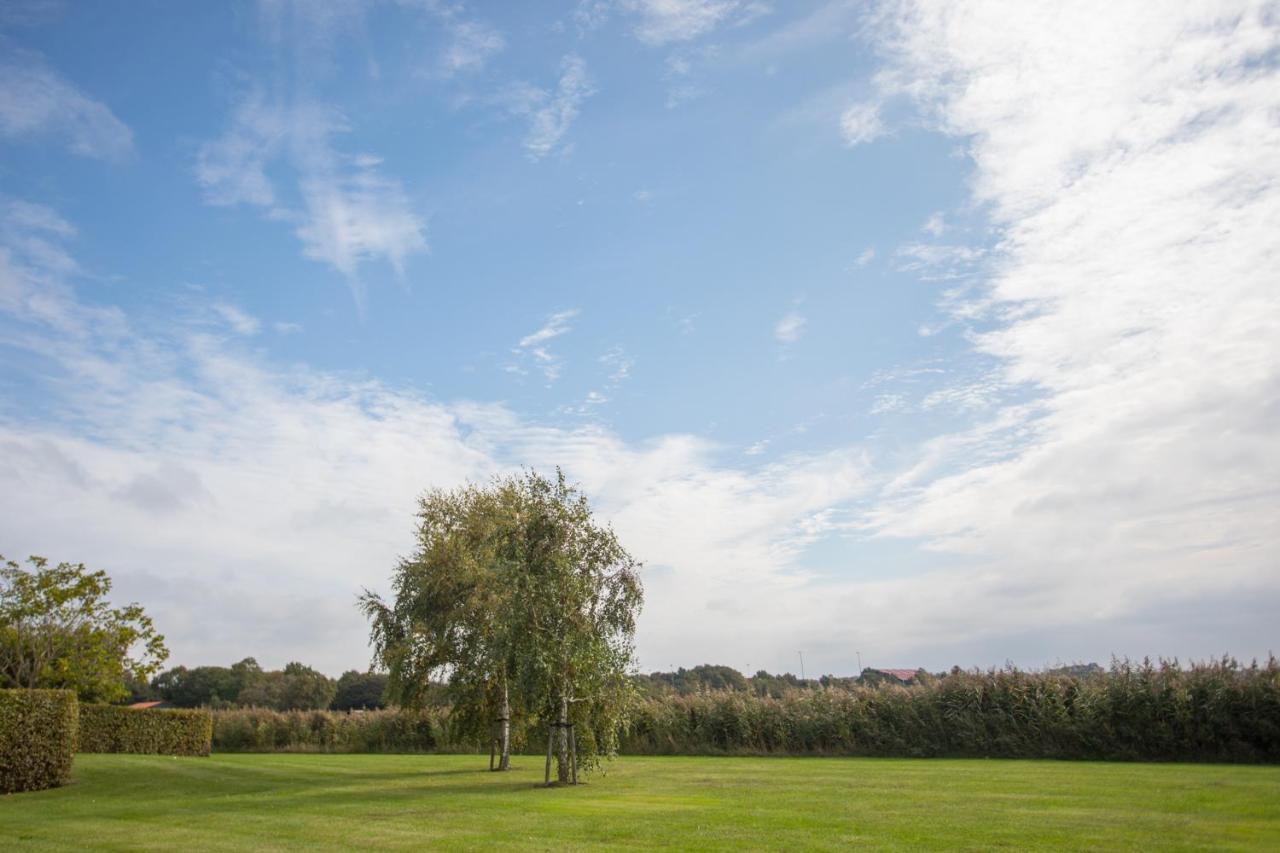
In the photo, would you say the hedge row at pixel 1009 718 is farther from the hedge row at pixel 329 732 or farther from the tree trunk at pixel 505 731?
the hedge row at pixel 329 732

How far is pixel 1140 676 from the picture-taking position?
26125 mm

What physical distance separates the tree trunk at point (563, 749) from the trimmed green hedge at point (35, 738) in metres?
13.9

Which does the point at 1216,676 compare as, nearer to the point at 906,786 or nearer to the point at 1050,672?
the point at 1050,672

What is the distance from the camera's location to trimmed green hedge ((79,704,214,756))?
37031 mm

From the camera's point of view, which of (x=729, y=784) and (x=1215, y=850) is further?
(x=729, y=784)

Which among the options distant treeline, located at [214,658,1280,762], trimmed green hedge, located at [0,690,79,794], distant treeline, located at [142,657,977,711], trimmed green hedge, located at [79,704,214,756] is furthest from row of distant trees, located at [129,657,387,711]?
trimmed green hedge, located at [0,690,79,794]

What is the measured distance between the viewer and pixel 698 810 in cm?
1514

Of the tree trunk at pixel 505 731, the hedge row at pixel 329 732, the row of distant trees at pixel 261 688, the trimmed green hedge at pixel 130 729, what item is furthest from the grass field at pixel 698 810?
the row of distant trees at pixel 261 688

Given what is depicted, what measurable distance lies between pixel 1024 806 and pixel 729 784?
8068 mm

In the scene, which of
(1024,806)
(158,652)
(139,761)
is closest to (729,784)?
(1024,806)

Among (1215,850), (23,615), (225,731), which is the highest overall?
(23,615)

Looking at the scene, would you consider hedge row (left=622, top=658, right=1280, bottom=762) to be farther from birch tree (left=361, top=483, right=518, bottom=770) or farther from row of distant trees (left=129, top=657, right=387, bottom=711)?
row of distant trees (left=129, top=657, right=387, bottom=711)

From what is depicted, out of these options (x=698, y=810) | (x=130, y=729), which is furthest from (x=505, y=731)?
(x=130, y=729)

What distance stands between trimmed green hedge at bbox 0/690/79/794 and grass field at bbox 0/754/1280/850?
2.58ft
